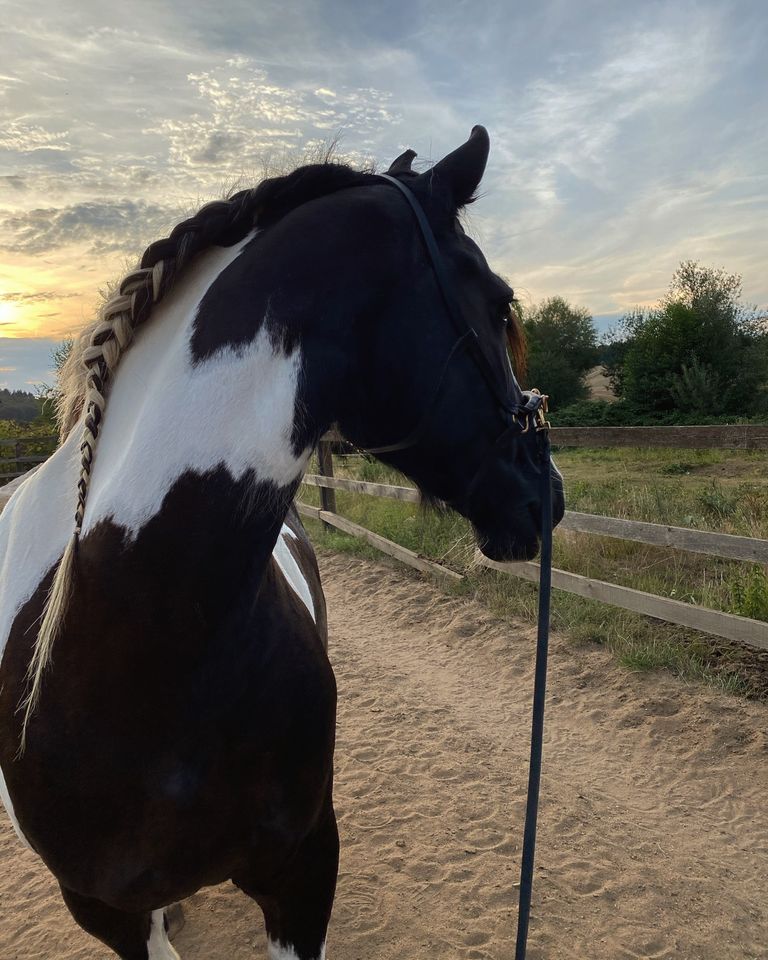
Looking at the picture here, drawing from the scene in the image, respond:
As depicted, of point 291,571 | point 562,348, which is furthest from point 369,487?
point 562,348

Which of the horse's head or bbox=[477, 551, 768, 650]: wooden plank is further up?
the horse's head

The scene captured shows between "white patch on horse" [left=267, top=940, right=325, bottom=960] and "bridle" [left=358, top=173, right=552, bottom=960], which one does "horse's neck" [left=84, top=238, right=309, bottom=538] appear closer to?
"bridle" [left=358, top=173, right=552, bottom=960]

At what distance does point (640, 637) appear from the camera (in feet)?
15.7

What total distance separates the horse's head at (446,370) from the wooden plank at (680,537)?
2.67 meters

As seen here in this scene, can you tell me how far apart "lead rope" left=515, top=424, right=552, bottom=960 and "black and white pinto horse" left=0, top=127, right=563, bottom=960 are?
0.04 m

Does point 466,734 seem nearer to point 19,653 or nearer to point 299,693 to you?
point 299,693

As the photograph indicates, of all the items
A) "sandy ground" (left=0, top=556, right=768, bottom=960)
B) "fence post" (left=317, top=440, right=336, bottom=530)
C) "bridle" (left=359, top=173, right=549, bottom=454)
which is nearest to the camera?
"bridle" (left=359, top=173, right=549, bottom=454)

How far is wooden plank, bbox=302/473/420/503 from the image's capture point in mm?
7002

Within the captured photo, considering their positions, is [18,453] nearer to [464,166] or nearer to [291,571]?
[291,571]

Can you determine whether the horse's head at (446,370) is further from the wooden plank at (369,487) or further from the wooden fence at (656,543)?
the wooden plank at (369,487)

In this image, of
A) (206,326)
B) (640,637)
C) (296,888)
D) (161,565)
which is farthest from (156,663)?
(640,637)

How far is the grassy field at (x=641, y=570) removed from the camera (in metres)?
4.34

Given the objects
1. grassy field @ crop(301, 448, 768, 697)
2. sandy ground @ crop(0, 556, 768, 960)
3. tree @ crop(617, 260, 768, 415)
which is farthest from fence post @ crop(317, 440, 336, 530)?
tree @ crop(617, 260, 768, 415)

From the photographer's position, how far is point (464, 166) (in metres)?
1.38
